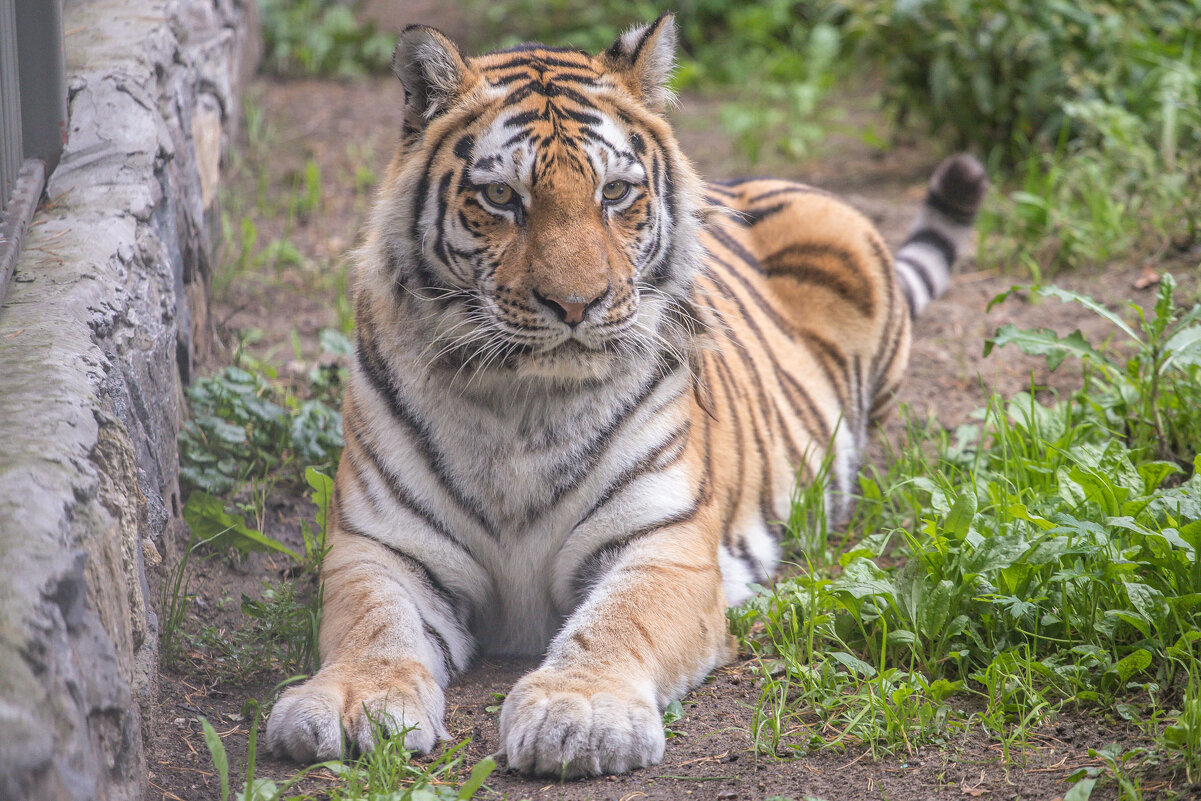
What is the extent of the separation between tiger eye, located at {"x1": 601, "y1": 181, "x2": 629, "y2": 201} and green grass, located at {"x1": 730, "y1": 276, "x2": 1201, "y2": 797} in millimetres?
1041

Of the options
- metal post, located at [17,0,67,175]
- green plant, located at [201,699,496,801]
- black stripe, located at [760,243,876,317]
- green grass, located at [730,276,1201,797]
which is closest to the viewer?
green plant, located at [201,699,496,801]

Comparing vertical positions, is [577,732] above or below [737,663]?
above

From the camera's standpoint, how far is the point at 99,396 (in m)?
2.29

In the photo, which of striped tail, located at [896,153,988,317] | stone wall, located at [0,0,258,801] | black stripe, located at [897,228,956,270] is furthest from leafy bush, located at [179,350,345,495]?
black stripe, located at [897,228,956,270]

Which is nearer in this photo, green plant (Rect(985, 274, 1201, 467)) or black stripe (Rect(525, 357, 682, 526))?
black stripe (Rect(525, 357, 682, 526))

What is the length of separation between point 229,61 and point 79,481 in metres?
4.34

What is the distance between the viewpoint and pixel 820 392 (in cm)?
407

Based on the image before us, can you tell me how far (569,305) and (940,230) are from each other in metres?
2.93

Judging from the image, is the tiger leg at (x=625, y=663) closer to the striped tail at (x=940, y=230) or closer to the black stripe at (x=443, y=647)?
the black stripe at (x=443, y=647)

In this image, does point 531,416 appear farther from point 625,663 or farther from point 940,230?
point 940,230

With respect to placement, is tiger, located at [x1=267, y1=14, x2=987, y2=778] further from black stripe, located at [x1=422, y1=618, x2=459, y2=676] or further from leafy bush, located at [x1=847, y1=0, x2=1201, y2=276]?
leafy bush, located at [x1=847, y1=0, x2=1201, y2=276]

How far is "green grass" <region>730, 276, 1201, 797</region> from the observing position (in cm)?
240

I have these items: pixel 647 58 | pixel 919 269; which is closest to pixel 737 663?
pixel 647 58

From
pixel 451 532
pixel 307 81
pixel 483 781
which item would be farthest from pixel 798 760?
pixel 307 81
